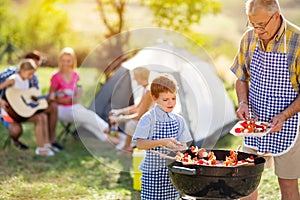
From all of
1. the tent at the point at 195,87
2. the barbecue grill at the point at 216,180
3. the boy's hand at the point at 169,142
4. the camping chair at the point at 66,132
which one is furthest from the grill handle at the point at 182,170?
the camping chair at the point at 66,132

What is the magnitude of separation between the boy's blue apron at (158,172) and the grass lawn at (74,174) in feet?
3.62

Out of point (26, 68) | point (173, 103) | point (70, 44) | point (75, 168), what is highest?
point (70, 44)

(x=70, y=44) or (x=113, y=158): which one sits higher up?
(x=70, y=44)

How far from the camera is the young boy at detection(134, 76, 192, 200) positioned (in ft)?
11.6

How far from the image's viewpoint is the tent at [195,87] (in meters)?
5.52

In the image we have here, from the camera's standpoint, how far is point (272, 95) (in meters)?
3.59

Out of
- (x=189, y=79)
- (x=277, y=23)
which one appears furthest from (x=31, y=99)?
(x=277, y=23)

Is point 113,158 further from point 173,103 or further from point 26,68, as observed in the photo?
point 173,103

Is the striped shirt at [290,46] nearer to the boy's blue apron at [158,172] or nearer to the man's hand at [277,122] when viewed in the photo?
the man's hand at [277,122]

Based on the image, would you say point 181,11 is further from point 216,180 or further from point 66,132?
point 216,180

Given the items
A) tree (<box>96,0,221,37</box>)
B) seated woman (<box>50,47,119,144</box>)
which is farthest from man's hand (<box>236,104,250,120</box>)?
tree (<box>96,0,221,37</box>)

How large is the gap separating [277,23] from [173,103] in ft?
2.42

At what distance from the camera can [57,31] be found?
11.8 meters

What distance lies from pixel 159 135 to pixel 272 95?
0.69m
